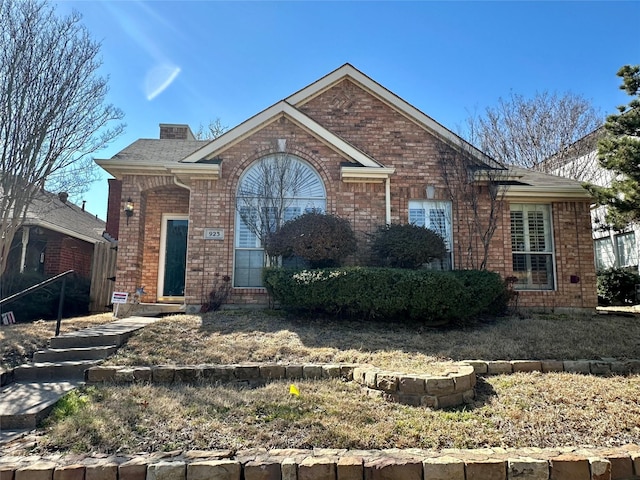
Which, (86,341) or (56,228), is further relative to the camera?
(56,228)

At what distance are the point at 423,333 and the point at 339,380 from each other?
9.81 feet

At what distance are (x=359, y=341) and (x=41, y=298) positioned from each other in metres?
8.30

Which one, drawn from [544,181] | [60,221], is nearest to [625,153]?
[544,181]

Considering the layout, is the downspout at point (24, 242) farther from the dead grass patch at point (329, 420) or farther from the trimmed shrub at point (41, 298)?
the dead grass patch at point (329, 420)

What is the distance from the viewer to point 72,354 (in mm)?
6195

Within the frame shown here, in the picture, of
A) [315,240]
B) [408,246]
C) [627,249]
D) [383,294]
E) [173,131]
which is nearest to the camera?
[383,294]

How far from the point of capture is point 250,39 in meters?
9.10

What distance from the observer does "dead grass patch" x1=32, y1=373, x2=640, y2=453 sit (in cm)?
365

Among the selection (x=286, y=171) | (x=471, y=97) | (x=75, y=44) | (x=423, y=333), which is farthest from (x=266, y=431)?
(x=471, y=97)

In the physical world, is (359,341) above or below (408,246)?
below

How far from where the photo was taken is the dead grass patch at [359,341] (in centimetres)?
602

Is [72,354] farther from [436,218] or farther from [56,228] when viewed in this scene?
[56,228]

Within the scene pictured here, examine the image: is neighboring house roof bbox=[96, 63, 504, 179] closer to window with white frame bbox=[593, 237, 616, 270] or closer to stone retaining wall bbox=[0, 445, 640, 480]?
stone retaining wall bbox=[0, 445, 640, 480]

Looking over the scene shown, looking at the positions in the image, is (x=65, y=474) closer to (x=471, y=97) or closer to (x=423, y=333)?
(x=423, y=333)
